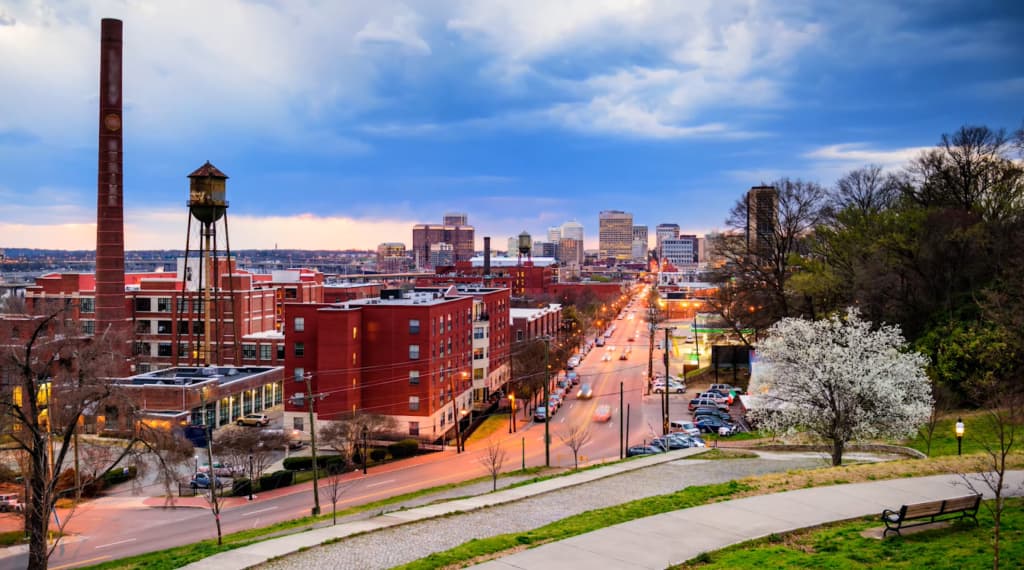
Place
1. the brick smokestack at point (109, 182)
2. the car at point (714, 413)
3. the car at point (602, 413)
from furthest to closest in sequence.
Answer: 1. the brick smokestack at point (109, 182)
2. the car at point (602, 413)
3. the car at point (714, 413)

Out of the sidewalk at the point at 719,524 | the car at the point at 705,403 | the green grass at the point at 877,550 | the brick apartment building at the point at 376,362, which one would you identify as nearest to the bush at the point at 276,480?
the brick apartment building at the point at 376,362

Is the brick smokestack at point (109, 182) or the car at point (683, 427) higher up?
the brick smokestack at point (109, 182)

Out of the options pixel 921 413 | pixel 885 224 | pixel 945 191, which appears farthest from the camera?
pixel 945 191

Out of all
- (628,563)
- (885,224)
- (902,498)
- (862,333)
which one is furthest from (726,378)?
(628,563)

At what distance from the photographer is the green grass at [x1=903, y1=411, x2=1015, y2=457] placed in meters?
31.3

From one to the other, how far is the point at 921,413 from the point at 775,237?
36.0 m

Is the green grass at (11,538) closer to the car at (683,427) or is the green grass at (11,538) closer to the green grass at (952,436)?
the car at (683,427)

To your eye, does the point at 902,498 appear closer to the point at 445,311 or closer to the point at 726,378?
the point at 445,311

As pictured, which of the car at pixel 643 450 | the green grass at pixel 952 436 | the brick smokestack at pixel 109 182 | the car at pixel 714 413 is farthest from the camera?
the brick smokestack at pixel 109 182

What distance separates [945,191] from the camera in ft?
198

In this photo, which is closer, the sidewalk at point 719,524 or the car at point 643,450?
the sidewalk at point 719,524

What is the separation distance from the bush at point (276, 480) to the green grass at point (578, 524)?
99.3ft

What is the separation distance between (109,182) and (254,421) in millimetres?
27938

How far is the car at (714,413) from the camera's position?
180 feet
